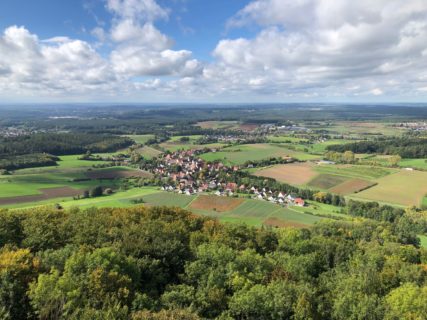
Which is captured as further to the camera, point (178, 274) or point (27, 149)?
point (27, 149)

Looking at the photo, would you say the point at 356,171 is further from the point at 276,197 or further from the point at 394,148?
the point at 394,148

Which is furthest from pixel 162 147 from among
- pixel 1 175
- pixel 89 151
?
pixel 1 175

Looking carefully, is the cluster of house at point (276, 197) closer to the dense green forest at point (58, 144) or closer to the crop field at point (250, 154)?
the crop field at point (250, 154)

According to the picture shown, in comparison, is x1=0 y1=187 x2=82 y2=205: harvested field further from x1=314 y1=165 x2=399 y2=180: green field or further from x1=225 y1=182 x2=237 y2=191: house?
x1=314 y1=165 x2=399 y2=180: green field

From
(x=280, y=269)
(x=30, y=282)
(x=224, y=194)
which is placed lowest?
(x=224, y=194)

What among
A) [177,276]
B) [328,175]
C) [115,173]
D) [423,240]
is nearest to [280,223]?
[423,240]

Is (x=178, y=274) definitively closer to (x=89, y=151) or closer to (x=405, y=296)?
(x=405, y=296)
